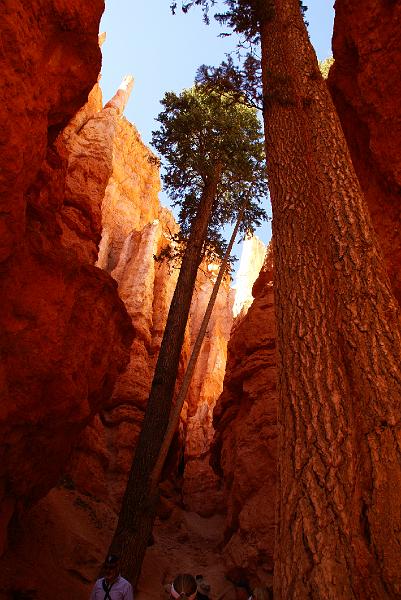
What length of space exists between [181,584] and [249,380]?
27.6ft

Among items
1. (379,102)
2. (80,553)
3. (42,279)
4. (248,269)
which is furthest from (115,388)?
(248,269)

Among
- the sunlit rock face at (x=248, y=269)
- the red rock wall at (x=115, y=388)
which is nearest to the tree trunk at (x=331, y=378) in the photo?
the red rock wall at (x=115, y=388)

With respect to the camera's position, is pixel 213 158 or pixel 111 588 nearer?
pixel 111 588

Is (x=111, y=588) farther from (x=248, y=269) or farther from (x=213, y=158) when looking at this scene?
(x=248, y=269)

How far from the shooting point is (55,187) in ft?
29.5

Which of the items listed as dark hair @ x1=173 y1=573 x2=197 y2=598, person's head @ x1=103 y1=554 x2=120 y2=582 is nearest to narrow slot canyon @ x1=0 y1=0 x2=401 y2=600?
person's head @ x1=103 y1=554 x2=120 y2=582

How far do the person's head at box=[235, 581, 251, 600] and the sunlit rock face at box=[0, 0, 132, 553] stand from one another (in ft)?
16.6

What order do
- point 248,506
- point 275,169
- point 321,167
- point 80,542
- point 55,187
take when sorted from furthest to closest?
point 248,506 < point 80,542 < point 55,187 < point 275,169 < point 321,167

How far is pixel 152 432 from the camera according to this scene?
29.9 ft

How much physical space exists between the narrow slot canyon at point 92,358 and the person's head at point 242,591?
0.28 m

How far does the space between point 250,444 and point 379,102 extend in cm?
930

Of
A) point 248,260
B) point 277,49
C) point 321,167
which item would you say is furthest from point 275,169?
point 248,260

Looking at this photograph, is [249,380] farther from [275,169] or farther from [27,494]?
[275,169]

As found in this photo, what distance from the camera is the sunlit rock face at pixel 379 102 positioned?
319 inches
